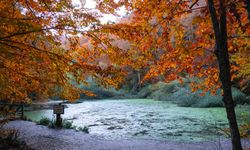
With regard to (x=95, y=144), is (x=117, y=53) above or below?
above

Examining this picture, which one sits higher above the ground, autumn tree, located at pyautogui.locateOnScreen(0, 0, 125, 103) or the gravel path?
autumn tree, located at pyautogui.locateOnScreen(0, 0, 125, 103)

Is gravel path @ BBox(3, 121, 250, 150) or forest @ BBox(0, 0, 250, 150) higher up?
forest @ BBox(0, 0, 250, 150)

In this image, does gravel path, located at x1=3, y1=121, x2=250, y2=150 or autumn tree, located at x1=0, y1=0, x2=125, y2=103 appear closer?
autumn tree, located at x1=0, y1=0, x2=125, y2=103

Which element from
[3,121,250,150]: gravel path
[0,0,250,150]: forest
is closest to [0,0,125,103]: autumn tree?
[0,0,250,150]: forest

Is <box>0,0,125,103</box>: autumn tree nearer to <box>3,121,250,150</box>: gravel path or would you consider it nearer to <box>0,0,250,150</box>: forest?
<box>0,0,250,150</box>: forest

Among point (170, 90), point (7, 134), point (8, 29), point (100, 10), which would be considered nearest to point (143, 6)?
point (100, 10)

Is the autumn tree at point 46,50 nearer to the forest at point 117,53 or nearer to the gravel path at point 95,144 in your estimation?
the forest at point 117,53

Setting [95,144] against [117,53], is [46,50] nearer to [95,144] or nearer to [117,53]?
[117,53]

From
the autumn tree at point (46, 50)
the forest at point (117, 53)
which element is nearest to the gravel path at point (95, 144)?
the forest at point (117, 53)

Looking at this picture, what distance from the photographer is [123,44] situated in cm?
4391

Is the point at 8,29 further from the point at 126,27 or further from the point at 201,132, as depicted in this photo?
the point at 201,132

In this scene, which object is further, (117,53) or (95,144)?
(95,144)

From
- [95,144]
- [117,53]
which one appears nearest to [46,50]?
[117,53]

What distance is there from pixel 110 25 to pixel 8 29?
197cm
